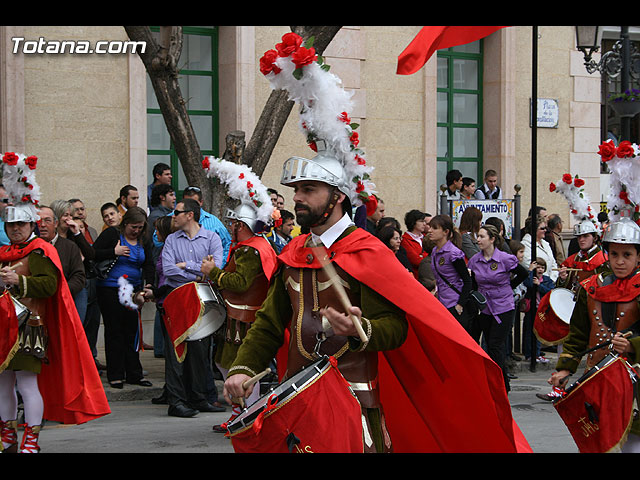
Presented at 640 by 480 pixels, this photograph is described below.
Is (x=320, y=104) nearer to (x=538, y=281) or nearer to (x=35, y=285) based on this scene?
(x=35, y=285)

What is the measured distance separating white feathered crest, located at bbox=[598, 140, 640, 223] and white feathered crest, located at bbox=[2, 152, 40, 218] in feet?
13.6

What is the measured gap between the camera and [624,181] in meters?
6.54

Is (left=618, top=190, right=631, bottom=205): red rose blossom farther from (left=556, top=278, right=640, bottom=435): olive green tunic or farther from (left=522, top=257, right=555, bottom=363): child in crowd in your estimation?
(left=522, top=257, right=555, bottom=363): child in crowd

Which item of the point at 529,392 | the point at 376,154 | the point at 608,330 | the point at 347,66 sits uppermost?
the point at 347,66

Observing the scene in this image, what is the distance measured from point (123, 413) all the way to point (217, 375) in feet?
6.07

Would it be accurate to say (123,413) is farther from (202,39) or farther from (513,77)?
(513,77)

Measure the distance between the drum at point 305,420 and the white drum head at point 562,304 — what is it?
13.5 feet

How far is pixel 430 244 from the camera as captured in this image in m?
10.9

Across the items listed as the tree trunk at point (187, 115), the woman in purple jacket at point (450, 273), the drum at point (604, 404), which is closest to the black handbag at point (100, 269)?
the tree trunk at point (187, 115)

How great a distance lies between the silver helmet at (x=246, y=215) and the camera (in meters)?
8.01

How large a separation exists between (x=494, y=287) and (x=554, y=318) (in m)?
2.32

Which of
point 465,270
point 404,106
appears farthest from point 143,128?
point 465,270

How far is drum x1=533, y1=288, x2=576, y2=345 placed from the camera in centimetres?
788

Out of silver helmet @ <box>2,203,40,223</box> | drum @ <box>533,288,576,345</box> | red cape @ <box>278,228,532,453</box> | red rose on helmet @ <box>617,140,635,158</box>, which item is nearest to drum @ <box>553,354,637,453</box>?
red cape @ <box>278,228,532,453</box>
